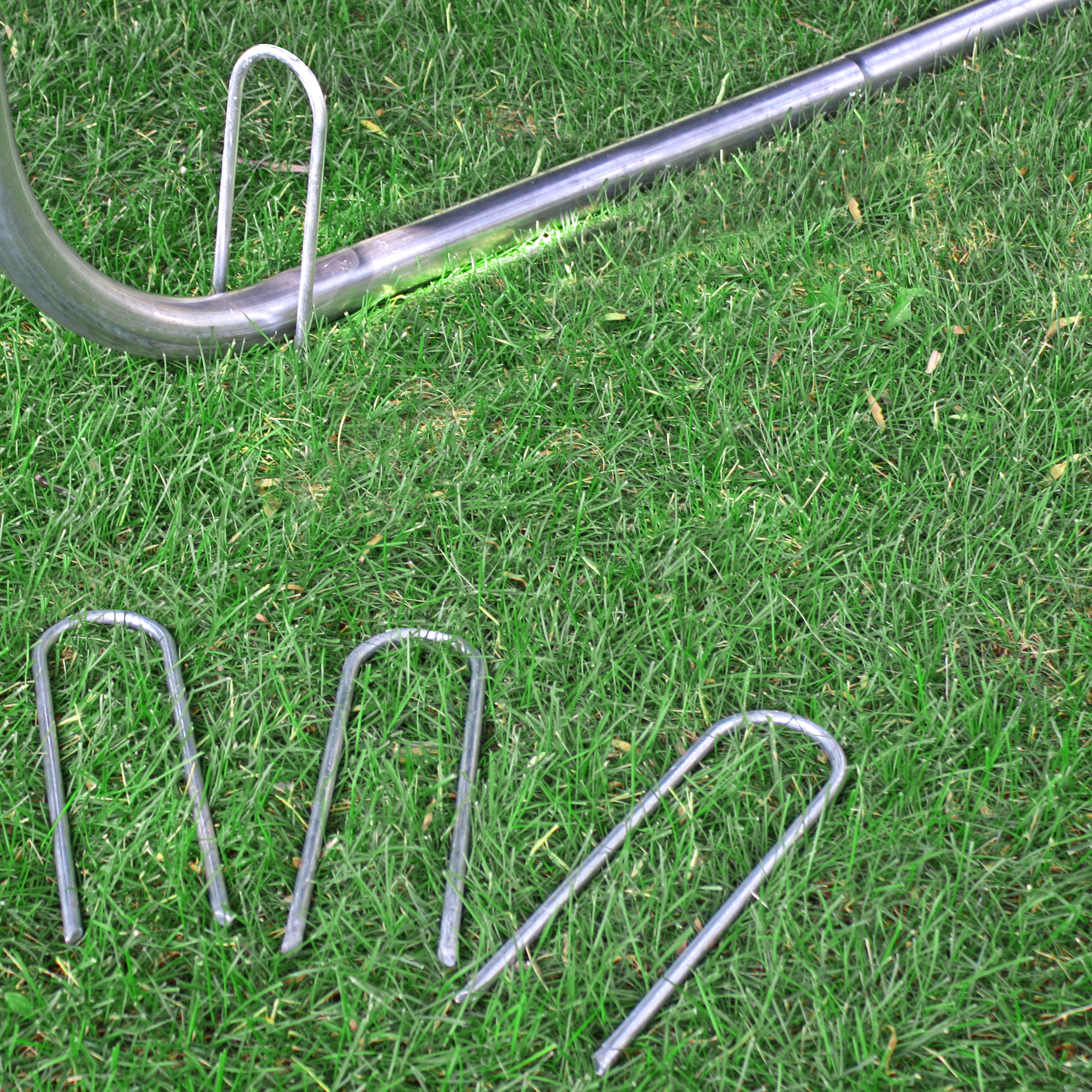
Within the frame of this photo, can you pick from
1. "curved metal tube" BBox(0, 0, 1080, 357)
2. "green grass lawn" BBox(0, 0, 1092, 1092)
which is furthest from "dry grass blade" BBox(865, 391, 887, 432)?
"curved metal tube" BBox(0, 0, 1080, 357)

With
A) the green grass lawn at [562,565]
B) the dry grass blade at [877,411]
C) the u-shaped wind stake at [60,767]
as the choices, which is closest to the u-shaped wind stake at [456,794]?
the green grass lawn at [562,565]

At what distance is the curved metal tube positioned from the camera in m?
2.48

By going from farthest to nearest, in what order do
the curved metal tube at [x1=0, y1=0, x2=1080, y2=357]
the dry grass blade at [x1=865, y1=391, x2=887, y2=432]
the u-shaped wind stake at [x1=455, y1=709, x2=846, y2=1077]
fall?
the dry grass blade at [x1=865, y1=391, x2=887, y2=432]
the curved metal tube at [x1=0, y1=0, x2=1080, y2=357]
the u-shaped wind stake at [x1=455, y1=709, x2=846, y2=1077]

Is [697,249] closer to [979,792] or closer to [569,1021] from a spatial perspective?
[979,792]

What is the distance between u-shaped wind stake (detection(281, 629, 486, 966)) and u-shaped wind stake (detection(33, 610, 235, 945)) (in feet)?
0.49

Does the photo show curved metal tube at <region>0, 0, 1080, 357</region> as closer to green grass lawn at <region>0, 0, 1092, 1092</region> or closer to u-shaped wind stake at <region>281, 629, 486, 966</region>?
green grass lawn at <region>0, 0, 1092, 1092</region>

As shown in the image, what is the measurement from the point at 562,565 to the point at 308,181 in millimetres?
1240

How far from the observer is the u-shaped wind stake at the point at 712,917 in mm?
1997

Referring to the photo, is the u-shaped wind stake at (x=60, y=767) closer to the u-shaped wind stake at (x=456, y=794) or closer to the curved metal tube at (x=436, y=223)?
the u-shaped wind stake at (x=456, y=794)

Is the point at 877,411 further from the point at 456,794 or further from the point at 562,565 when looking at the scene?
the point at 456,794

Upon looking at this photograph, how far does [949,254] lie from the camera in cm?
326

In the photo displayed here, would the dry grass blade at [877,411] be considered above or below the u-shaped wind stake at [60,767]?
below

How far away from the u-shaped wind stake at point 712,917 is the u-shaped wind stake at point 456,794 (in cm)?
13

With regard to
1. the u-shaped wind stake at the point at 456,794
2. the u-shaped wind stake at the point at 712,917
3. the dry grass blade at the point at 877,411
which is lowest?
the u-shaped wind stake at the point at 712,917
